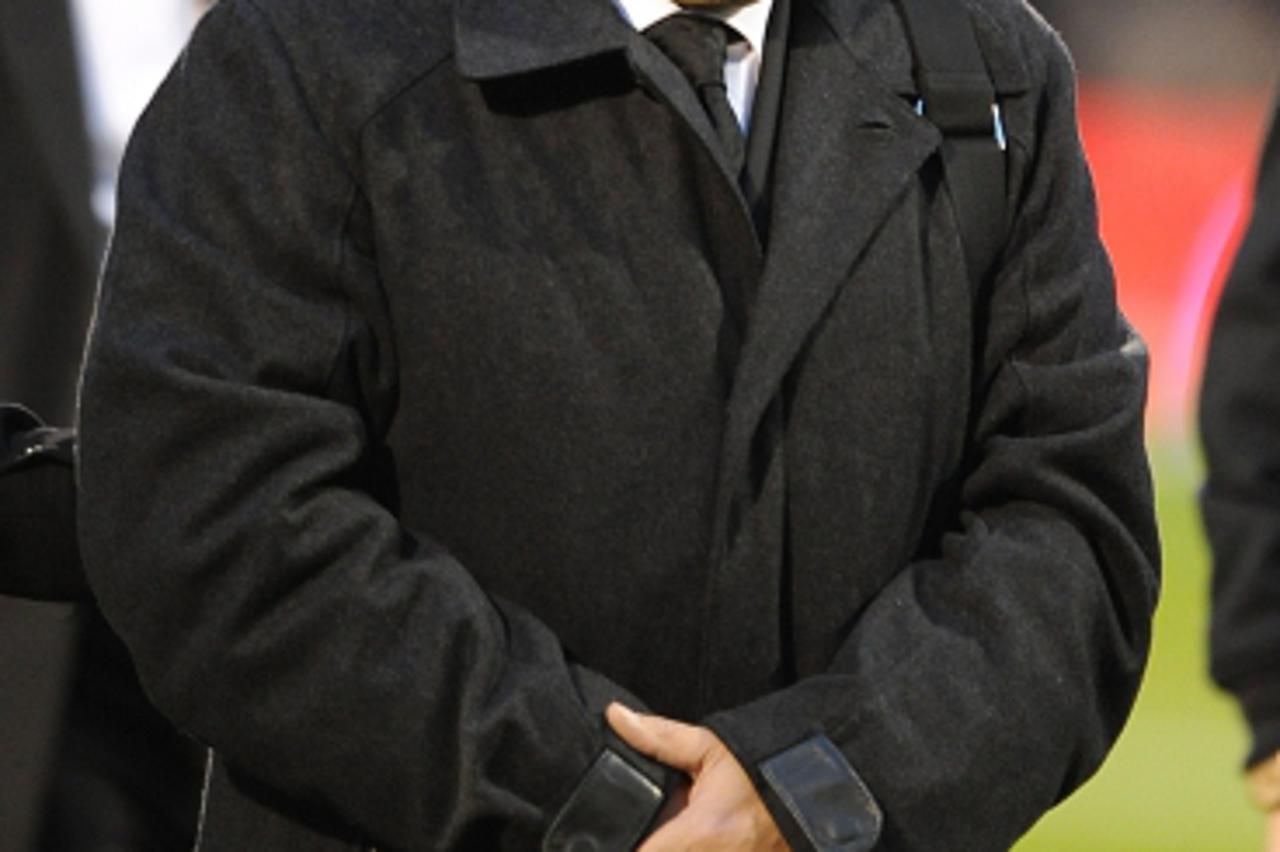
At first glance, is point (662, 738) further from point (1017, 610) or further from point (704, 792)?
point (1017, 610)

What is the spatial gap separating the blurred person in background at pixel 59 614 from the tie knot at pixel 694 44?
0.84m

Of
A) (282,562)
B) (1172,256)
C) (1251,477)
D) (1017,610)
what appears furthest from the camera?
(1172,256)

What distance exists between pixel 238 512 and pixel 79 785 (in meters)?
0.90

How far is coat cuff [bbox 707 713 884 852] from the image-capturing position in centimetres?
203

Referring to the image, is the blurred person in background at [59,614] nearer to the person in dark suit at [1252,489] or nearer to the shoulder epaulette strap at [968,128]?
the shoulder epaulette strap at [968,128]

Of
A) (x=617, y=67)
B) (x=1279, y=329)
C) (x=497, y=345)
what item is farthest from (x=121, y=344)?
(x=1279, y=329)

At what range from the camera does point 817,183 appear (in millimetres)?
2180

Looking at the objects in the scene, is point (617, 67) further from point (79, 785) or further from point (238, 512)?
point (79, 785)

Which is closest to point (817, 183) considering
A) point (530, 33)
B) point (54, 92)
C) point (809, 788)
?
point (530, 33)

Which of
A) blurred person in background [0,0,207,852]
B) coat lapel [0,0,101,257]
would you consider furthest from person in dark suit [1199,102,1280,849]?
coat lapel [0,0,101,257]

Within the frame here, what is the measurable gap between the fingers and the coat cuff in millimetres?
19

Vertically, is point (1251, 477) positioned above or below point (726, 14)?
below

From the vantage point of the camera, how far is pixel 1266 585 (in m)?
1.76

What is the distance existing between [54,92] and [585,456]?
1180mm
